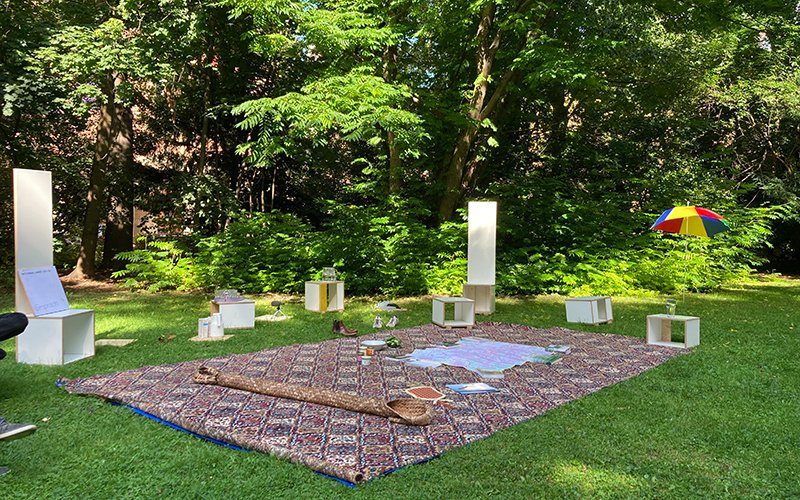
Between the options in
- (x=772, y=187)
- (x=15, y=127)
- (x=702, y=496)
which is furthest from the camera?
(x=772, y=187)

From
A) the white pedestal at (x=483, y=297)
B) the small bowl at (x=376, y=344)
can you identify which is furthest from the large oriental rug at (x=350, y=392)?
the white pedestal at (x=483, y=297)

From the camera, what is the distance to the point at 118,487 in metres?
2.55

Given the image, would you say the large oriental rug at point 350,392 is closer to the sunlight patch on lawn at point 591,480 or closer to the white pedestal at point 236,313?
the sunlight patch on lawn at point 591,480

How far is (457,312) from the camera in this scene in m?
7.34

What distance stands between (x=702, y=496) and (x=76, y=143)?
1396 centimetres

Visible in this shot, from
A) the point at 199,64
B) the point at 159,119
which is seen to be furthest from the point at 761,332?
the point at 159,119

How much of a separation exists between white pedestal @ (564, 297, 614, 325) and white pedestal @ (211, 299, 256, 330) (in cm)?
412

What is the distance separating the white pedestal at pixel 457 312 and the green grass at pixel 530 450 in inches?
104

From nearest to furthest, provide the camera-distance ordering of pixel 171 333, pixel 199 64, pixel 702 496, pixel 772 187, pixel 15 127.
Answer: pixel 702 496 < pixel 171 333 < pixel 15 127 < pixel 199 64 < pixel 772 187

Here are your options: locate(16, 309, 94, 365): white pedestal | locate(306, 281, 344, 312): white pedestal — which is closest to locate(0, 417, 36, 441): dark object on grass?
locate(16, 309, 94, 365): white pedestal

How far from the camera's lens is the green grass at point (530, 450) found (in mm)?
2555

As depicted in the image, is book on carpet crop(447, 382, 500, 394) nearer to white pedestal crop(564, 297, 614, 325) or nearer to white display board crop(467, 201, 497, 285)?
white pedestal crop(564, 297, 614, 325)

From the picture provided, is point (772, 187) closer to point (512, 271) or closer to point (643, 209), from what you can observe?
point (643, 209)

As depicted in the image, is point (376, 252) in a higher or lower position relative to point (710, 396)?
higher
